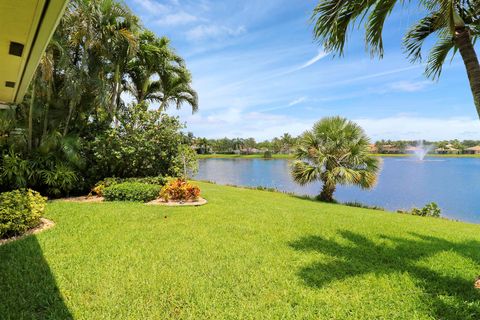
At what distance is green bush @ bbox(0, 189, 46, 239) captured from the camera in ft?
16.8

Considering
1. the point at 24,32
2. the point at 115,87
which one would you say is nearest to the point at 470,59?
the point at 24,32

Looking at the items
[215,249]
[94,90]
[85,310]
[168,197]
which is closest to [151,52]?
[94,90]

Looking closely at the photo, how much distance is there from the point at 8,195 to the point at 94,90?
5626 millimetres

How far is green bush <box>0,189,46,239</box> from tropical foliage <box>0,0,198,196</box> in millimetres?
3520

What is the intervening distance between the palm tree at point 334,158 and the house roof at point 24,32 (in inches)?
427

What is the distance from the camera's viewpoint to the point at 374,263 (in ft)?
13.8

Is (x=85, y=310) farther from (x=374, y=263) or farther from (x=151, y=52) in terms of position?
(x=151, y=52)

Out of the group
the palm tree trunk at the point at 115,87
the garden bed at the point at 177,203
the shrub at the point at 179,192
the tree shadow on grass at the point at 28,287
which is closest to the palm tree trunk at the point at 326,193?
the garden bed at the point at 177,203

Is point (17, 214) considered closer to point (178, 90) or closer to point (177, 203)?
point (177, 203)

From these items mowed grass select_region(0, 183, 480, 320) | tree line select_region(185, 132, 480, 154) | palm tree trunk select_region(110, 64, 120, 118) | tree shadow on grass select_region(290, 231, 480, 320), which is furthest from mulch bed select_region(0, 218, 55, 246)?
tree line select_region(185, 132, 480, 154)

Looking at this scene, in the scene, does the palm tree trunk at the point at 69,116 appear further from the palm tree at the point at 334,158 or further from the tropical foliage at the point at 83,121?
the palm tree at the point at 334,158

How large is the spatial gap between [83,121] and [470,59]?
11.7 m

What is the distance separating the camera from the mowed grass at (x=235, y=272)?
2924mm

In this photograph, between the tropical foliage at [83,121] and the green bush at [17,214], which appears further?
the tropical foliage at [83,121]
